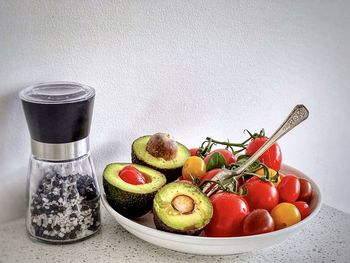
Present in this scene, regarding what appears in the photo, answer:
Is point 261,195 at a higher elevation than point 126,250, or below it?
higher

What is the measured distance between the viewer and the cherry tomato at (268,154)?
1.04 m

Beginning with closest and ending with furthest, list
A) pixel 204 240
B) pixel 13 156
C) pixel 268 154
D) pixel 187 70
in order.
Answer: pixel 204 240 → pixel 13 156 → pixel 268 154 → pixel 187 70

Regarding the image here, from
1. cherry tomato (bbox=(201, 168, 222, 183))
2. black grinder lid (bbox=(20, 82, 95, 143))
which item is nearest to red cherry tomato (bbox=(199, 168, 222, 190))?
cherry tomato (bbox=(201, 168, 222, 183))

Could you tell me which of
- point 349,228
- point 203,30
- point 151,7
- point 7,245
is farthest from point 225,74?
point 7,245

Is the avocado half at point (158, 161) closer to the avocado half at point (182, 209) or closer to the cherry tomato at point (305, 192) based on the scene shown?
the avocado half at point (182, 209)

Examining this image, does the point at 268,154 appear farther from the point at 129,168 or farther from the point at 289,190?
the point at 129,168

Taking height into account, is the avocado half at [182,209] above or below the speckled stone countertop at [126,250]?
above

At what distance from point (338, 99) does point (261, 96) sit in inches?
11.2

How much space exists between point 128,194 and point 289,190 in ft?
0.91

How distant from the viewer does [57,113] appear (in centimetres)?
84

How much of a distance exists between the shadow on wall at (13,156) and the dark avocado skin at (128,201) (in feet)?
0.51

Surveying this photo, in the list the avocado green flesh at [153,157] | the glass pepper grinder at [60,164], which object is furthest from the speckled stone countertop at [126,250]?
the avocado green flesh at [153,157]

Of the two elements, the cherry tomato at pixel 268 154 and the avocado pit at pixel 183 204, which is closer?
the avocado pit at pixel 183 204

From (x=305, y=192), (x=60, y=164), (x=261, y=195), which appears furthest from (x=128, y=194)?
(x=305, y=192)
